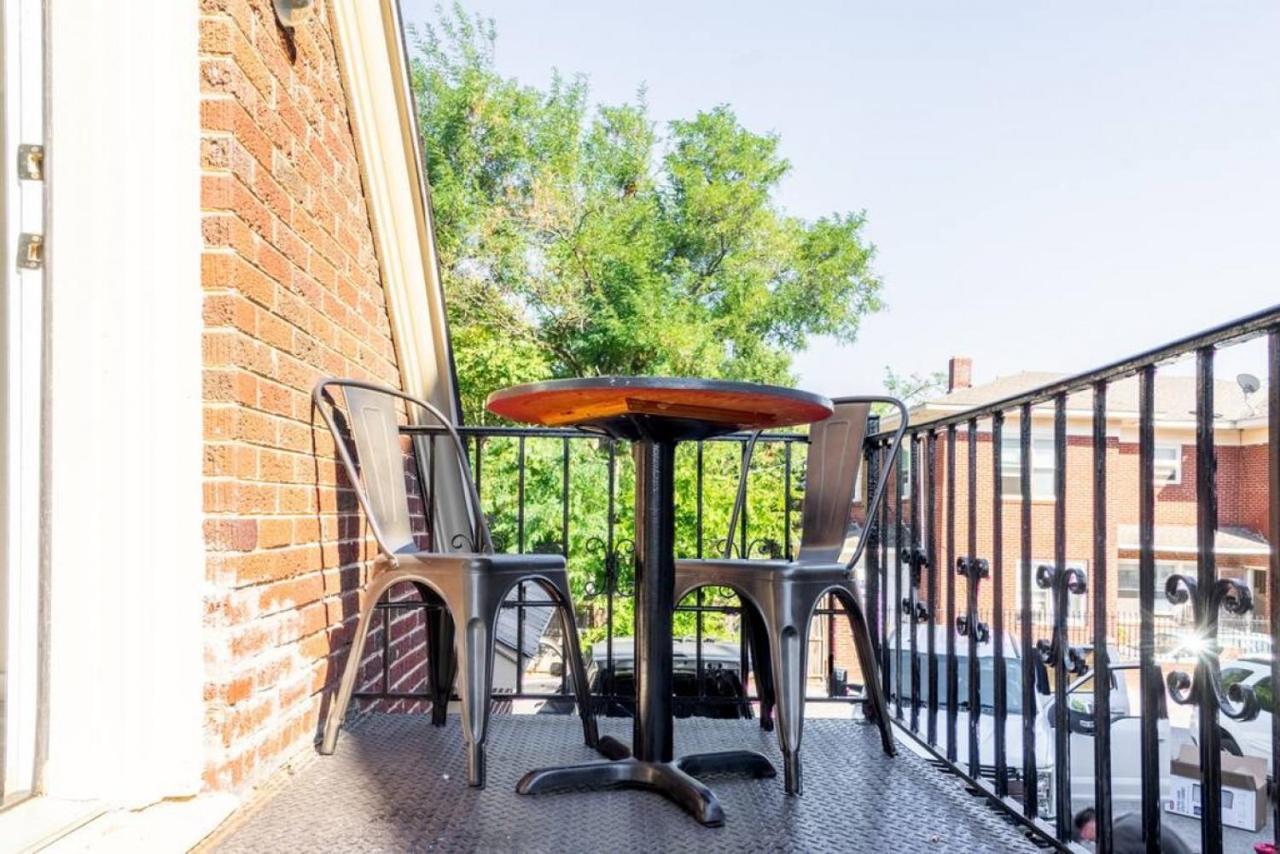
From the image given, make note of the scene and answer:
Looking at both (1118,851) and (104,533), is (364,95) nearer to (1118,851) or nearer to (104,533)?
(104,533)

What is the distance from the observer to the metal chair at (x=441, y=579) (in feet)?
6.22

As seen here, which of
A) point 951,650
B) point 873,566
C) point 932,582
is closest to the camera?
point 951,650

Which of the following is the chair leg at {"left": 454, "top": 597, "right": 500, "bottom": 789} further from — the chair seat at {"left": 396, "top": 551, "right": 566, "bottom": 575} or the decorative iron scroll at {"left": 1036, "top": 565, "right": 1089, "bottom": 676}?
the decorative iron scroll at {"left": 1036, "top": 565, "right": 1089, "bottom": 676}

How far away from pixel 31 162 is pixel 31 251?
0.16 meters

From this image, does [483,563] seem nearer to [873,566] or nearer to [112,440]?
[112,440]

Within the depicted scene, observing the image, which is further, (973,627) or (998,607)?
(973,627)

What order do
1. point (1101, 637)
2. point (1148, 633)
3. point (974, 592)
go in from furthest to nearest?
point (974, 592) < point (1101, 637) < point (1148, 633)

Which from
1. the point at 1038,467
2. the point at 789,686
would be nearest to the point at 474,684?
the point at 789,686

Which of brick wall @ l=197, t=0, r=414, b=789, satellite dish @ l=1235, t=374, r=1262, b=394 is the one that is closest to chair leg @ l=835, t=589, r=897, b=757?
satellite dish @ l=1235, t=374, r=1262, b=394

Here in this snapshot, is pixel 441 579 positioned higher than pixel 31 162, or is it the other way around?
pixel 31 162

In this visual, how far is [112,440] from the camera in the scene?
61.5 inches

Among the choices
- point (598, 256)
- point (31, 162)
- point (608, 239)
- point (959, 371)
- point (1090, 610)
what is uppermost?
point (608, 239)

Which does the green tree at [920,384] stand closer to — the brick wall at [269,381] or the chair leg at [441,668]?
the chair leg at [441,668]

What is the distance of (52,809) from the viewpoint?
1.49m
